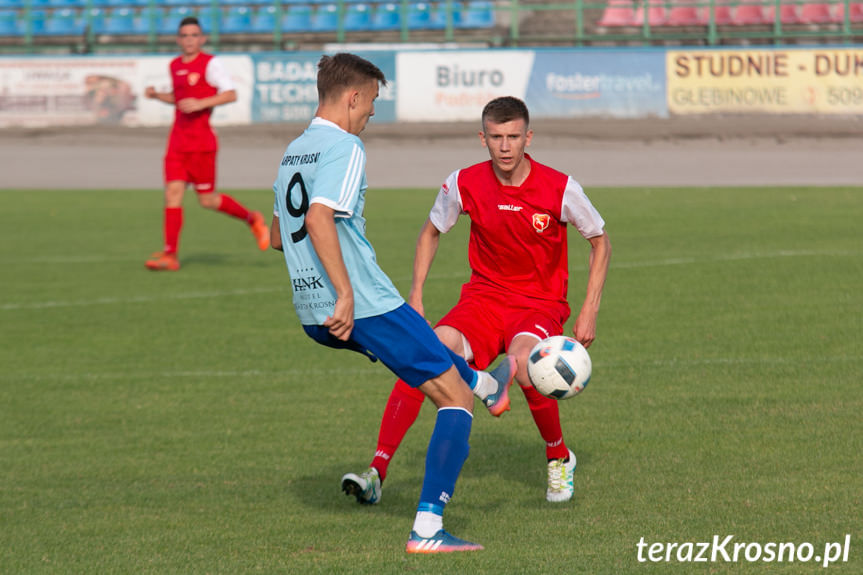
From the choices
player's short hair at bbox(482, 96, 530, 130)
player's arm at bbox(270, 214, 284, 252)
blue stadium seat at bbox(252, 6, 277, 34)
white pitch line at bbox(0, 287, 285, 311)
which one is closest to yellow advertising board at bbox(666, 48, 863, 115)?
blue stadium seat at bbox(252, 6, 277, 34)

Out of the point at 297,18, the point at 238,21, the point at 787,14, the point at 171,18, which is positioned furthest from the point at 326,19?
the point at 787,14

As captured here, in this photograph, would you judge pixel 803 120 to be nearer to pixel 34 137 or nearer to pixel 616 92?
pixel 616 92

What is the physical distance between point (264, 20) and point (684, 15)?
12107 mm

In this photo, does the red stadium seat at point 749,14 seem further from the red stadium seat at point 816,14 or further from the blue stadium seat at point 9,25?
the blue stadium seat at point 9,25

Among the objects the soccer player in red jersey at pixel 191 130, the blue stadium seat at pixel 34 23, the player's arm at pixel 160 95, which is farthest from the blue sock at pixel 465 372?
the blue stadium seat at pixel 34 23

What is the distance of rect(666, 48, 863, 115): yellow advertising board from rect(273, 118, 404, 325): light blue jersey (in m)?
25.7

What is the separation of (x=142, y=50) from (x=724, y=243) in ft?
84.7

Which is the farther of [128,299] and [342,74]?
[128,299]

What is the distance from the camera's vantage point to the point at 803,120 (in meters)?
28.7

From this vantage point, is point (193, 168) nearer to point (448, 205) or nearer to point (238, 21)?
point (448, 205)

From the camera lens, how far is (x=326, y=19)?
35344mm

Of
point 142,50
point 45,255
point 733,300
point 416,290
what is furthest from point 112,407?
point 142,50

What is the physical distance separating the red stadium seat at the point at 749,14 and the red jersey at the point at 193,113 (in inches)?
909

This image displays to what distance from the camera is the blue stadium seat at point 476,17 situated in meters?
34.3
